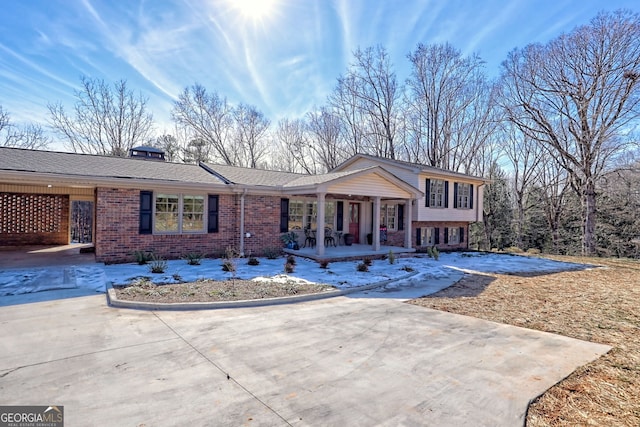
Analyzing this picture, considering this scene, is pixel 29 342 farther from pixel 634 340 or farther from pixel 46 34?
pixel 46 34

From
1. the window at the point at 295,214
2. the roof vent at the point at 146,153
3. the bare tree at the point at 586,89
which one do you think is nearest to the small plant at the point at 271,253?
the window at the point at 295,214

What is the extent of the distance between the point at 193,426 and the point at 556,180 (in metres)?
32.3

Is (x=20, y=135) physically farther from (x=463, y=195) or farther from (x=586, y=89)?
(x=586, y=89)

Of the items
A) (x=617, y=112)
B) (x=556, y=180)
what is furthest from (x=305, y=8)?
(x=556, y=180)

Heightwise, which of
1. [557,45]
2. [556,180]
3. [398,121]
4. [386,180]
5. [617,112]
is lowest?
[386,180]

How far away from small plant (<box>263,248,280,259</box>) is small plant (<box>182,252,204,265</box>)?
88.1 inches

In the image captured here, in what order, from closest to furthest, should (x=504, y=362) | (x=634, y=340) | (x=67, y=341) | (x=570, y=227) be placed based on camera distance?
(x=504, y=362), (x=67, y=341), (x=634, y=340), (x=570, y=227)

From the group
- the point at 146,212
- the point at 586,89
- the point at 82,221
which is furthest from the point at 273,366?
the point at 586,89

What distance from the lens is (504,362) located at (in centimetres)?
409

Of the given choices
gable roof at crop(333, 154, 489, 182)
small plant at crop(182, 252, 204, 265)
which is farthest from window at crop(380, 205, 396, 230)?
small plant at crop(182, 252, 204, 265)

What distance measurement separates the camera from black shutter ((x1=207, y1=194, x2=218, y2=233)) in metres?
11.8

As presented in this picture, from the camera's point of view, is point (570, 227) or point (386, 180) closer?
point (386, 180)

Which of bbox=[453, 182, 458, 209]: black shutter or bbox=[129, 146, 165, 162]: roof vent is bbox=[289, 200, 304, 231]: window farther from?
bbox=[453, 182, 458, 209]: black shutter

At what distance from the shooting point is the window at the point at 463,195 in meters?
18.4
